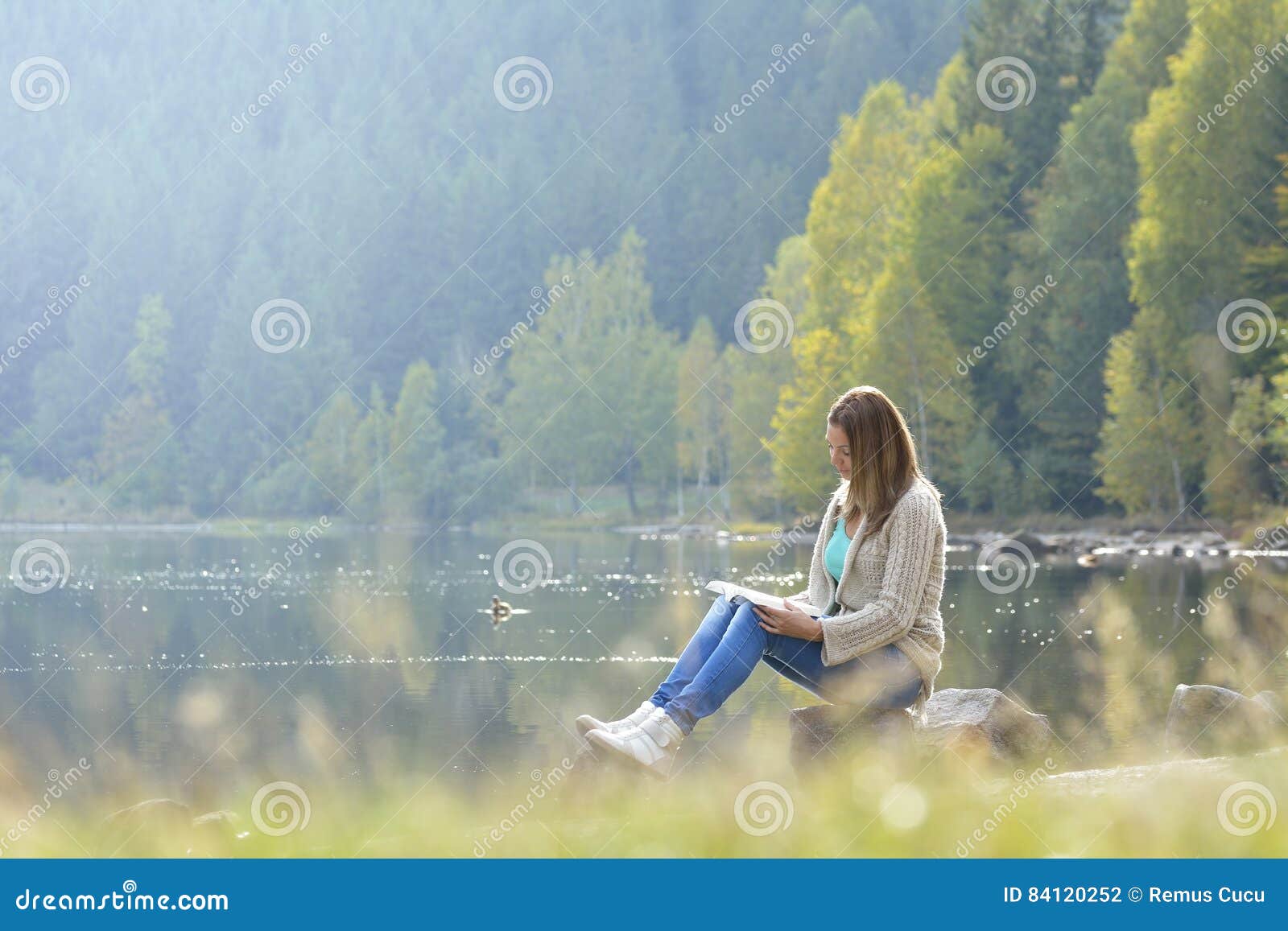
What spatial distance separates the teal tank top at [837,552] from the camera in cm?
714

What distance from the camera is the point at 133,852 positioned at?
Answer: 5766mm

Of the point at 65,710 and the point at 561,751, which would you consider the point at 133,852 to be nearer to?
the point at 561,751

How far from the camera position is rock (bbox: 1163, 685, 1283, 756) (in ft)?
29.7

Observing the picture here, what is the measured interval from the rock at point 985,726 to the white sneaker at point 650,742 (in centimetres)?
211

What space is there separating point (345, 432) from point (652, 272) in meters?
36.0

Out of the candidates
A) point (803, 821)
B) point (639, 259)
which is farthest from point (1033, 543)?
point (639, 259)

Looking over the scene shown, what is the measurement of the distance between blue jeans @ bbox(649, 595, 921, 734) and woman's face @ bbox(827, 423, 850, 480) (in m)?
0.73

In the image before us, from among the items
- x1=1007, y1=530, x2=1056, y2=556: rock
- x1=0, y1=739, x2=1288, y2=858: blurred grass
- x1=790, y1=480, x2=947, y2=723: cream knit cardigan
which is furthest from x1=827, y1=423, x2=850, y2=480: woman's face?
x1=1007, y1=530, x2=1056, y2=556: rock

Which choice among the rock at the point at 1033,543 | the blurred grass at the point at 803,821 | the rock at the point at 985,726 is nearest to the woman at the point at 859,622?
the blurred grass at the point at 803,821

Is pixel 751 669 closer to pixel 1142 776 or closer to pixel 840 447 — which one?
pixel 840 447

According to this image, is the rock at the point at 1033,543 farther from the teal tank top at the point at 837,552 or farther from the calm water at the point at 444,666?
the teal tank top at the point at 837,552

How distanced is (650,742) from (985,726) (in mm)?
2638

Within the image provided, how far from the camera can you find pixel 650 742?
6.57m

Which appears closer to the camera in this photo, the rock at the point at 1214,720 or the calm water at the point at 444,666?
the rock at the point at 1214,720
